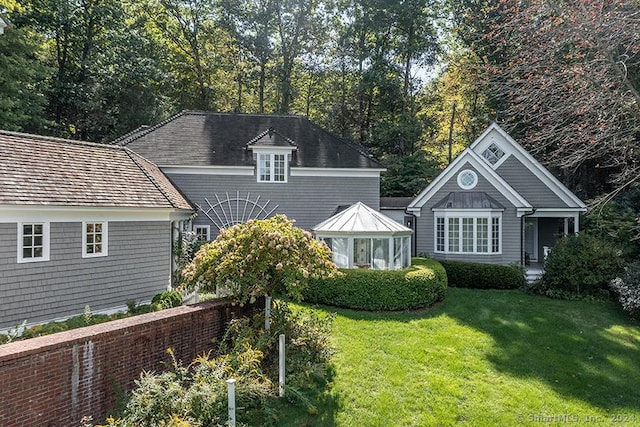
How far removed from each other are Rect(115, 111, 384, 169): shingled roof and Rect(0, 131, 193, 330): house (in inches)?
188

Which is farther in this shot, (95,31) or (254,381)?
(95,31)

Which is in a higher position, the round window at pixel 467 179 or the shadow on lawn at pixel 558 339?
the round window at pixel 467 179

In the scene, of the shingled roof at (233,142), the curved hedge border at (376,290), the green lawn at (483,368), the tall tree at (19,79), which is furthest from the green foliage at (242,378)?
the tall tree at (19,79)

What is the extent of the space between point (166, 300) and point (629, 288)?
46.8 ft

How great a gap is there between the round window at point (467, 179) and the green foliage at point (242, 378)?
1053 centimetres

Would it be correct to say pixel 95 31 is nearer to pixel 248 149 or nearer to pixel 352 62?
pixel 248 149

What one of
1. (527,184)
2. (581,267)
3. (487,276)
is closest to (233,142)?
(487,276)

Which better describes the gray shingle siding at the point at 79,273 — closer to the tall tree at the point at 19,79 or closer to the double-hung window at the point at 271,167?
the double-hung window at the point at 271,167

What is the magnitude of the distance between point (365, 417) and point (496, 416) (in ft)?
7.37

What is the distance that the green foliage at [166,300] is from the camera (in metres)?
10.6

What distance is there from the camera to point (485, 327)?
34.4 ft

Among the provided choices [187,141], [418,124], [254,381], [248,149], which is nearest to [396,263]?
[254,381]

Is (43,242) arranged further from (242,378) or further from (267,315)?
(242,378)

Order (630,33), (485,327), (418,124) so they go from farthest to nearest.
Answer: (418,124) < (485,327) < (630,33)
